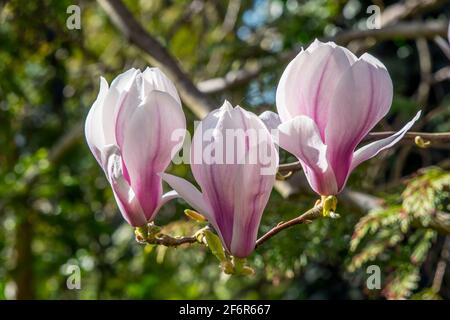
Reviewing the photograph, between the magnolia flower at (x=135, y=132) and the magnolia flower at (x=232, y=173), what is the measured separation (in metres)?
0.02

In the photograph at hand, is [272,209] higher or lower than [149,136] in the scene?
lower

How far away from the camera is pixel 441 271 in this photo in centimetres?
107

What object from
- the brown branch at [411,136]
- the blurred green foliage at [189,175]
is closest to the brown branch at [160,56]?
the blurred green foliage at [189,175]

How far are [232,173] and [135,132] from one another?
6 centimetres

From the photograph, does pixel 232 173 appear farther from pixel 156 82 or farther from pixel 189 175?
pixel 189 175

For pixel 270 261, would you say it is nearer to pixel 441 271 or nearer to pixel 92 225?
pixel 441 271

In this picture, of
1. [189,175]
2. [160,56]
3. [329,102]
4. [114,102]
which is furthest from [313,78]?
[189,175]

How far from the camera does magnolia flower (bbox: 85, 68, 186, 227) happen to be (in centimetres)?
48

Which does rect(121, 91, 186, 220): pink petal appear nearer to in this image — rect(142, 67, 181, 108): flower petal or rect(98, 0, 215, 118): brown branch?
rect(142, 67, 181, 108): flower petal

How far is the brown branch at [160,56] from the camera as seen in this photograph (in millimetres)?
971

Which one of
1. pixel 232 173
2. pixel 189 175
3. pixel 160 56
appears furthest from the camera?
pixel 189 175

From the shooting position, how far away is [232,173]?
1.53ft

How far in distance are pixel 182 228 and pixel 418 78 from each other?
878mm

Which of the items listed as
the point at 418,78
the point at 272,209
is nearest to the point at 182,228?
the point at 272,209
